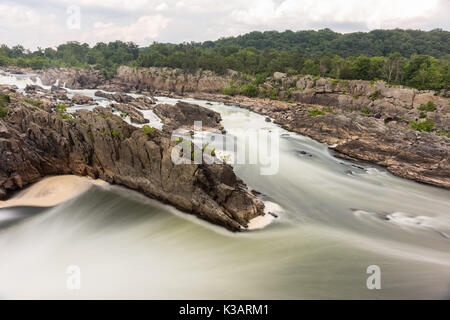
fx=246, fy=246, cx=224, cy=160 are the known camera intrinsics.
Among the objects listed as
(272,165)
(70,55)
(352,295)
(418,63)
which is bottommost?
(352,295)

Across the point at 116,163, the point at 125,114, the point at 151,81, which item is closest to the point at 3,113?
the point at 116,163

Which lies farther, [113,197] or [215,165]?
[113,197]

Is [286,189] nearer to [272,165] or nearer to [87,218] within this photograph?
[272,165]

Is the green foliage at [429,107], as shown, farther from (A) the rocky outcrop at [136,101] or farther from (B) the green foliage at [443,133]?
(A) the rocky outcrop at [136,101]

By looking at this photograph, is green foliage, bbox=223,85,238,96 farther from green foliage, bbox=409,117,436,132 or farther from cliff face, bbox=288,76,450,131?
green foliage, bbox=409,117,436,132

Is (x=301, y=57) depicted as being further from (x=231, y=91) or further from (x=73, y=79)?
(x=73, y=79)

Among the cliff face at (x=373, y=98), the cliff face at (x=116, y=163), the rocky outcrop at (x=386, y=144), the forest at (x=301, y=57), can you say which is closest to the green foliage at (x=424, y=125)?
the cliff face at (x=373, y=98)
